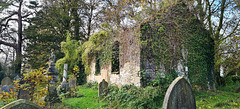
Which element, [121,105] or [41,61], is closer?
[121,105]

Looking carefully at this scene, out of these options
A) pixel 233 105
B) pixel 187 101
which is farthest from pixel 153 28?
pixel 187 101

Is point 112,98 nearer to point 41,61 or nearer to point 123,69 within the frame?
point 123,69

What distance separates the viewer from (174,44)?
8156 mm

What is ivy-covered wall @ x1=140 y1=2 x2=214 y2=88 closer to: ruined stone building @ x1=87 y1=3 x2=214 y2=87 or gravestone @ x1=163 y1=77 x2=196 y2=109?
ruined stone building @ x1=87 y1=3 x2=214 y2=87

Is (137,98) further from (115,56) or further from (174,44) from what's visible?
(115,56)

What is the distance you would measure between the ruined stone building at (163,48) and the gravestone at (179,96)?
177 inches

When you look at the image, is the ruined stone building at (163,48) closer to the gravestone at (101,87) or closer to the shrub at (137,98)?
the shrub at (137,98)

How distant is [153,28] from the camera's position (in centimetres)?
789

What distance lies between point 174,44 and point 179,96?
585 centimetres

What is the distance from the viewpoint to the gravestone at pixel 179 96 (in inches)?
103

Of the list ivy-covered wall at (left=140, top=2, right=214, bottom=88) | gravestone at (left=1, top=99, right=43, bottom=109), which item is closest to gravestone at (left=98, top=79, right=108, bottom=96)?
ivy-covered wall at (left=140, top=2, right=214, bottom=88)

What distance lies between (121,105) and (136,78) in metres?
1.73

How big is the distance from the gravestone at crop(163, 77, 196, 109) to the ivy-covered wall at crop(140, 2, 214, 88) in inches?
180

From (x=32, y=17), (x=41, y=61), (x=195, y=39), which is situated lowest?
(x=41, y=61)
